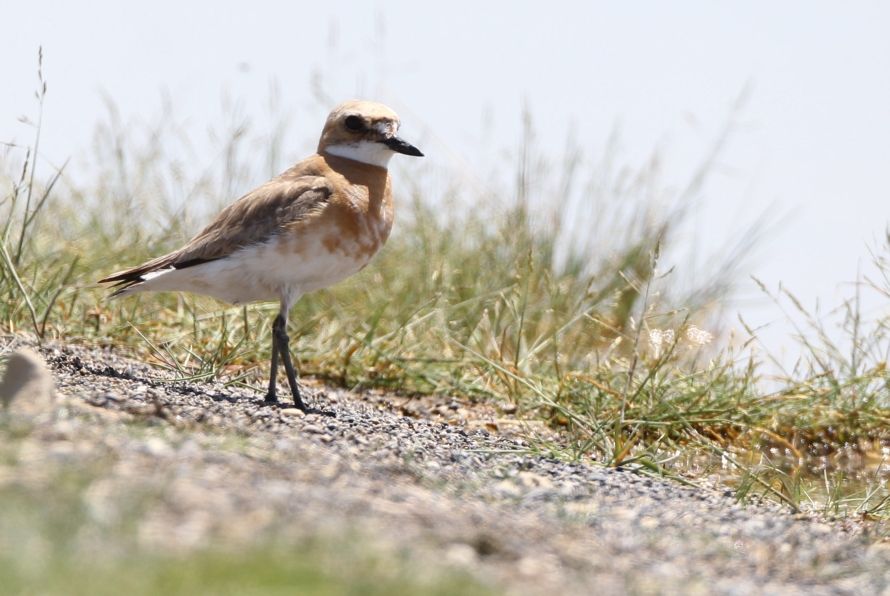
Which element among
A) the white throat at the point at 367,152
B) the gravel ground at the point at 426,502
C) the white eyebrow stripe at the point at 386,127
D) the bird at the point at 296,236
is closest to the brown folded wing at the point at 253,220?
the bird at the point at 296,236

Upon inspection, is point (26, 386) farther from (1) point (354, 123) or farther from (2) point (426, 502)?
(1) point (354, 123)

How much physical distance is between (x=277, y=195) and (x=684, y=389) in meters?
2.32

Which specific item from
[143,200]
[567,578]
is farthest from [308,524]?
[143,200]

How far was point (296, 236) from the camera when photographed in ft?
19.4

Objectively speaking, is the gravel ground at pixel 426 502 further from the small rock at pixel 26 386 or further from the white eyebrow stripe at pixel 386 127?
the white eyebrow stripe at pixel 386 127

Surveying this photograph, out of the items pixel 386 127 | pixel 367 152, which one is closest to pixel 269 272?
pixel 367 152

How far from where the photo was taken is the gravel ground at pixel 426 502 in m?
3.14

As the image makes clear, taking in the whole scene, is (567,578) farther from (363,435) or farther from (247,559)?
(363,435)

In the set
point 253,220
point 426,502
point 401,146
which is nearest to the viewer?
point 426,502

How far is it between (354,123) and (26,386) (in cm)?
254

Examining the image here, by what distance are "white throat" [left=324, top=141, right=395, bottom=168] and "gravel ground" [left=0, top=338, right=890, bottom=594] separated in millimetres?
1416

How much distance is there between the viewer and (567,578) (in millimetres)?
3168

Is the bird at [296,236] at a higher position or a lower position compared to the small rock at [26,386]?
higher

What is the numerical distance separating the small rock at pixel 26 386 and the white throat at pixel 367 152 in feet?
7.79
